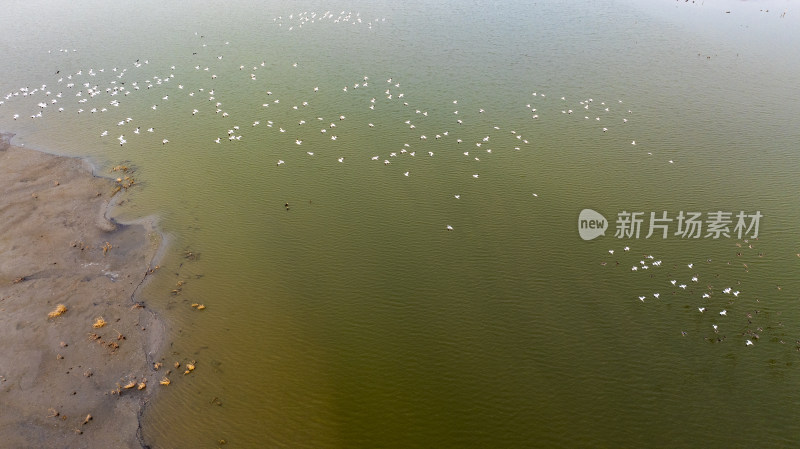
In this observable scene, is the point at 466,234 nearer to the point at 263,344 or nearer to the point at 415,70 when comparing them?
the point at 263,344

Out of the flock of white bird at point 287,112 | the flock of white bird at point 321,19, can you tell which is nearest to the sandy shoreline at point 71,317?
the flock of white bird at point 287,112

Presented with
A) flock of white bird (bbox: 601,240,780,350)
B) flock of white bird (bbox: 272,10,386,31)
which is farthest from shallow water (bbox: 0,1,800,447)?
flock of white bird (bbox: 272,10,386,31)

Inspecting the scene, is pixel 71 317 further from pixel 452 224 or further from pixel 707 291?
pixel 707 291

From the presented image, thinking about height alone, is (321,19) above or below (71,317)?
above

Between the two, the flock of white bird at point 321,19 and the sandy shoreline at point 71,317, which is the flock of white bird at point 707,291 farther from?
the flock of white bird at point 321,19

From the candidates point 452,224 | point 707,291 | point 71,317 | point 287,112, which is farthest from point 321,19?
point 707,291

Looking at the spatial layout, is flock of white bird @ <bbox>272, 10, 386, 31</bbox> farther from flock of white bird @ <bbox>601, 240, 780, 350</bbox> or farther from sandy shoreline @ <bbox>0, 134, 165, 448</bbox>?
flock of white bird @ <bbox>601, 240, 780, 350</bbox>

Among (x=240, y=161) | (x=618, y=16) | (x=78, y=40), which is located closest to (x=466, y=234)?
(x=240, y=161)
